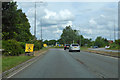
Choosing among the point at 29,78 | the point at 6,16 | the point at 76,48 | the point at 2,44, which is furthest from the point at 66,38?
the point at 29,78

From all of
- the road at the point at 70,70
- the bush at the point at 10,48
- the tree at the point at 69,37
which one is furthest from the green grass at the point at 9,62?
the tree at the point at 69,37

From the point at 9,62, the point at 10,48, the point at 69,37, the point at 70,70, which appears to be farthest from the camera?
the point at 69,37

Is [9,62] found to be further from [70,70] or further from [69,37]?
[69,37]

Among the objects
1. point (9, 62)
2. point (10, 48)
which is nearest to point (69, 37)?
point (10, 48)

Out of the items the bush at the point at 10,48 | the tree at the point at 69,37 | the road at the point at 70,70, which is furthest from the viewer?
the tree at the point at 69,37

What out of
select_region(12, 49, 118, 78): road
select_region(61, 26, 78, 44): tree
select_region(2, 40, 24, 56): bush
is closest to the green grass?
select_region(12, 49, 118, 78): road

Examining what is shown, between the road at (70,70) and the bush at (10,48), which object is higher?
the bush at (10,48)

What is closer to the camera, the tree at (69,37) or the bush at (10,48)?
the bush at (10,48)

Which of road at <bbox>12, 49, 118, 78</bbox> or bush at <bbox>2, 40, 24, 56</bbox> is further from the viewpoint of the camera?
bush at <bbox>2, 40, 24, 56</bbox>

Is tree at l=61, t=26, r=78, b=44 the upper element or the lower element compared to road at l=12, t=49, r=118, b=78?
upper

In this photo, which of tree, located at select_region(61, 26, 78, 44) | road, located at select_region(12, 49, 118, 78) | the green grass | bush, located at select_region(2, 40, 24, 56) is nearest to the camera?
road, located at select_region(12, 49, 118, 78)

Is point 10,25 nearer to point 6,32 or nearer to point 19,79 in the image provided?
point 6,32

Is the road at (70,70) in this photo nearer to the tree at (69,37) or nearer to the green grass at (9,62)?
the green grass at (9,62)

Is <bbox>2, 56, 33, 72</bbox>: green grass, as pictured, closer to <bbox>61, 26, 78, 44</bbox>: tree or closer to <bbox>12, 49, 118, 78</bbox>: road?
<bbox>12, 49, 118, 78</bbox>: road
